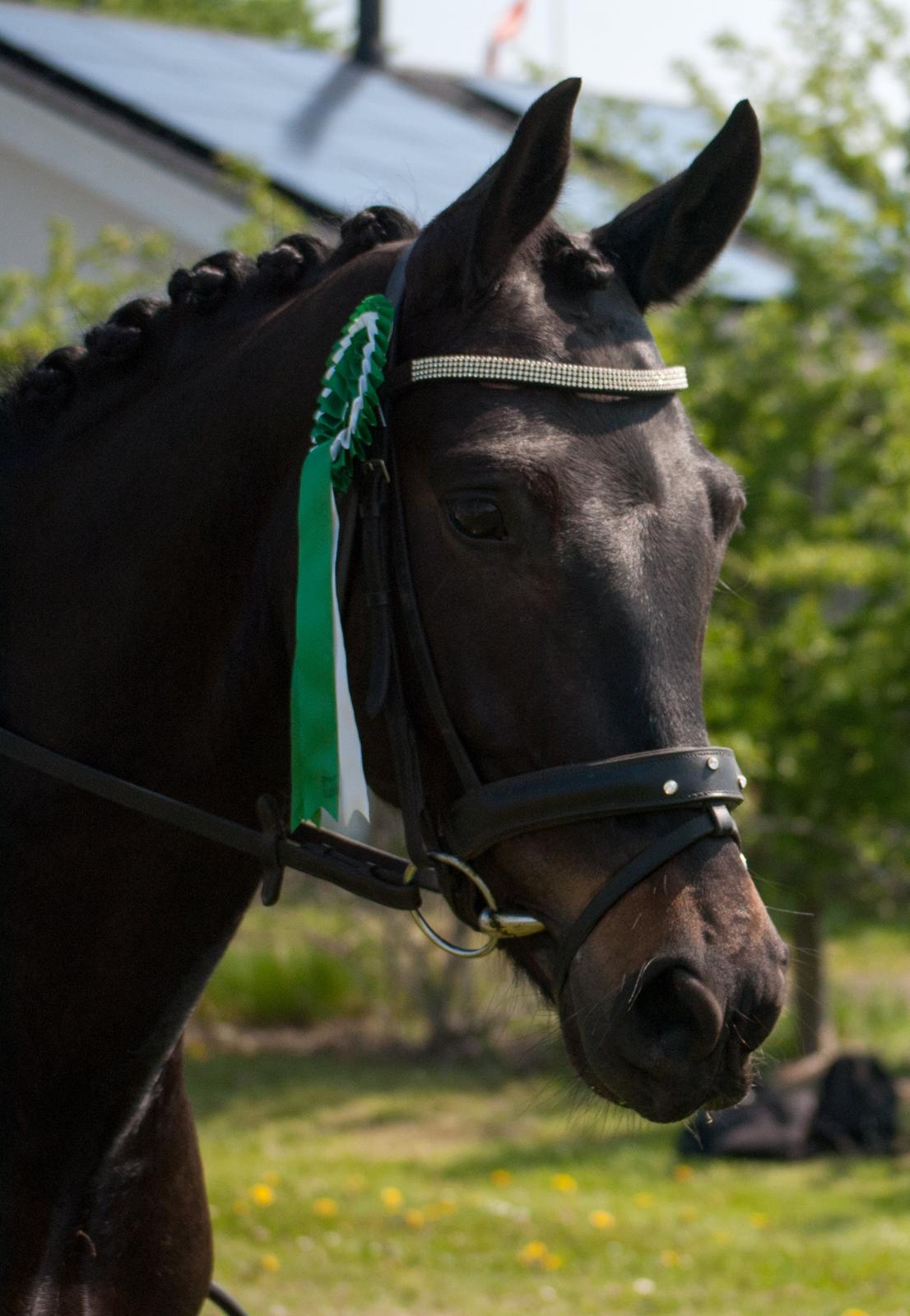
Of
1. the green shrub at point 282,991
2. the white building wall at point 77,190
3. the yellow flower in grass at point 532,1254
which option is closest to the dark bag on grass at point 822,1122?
the yellow flower in grass at point 532,1254

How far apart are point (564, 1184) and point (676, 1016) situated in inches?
201

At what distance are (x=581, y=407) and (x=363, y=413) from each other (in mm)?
300

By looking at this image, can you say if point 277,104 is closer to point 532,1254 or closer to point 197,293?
point 532,1254

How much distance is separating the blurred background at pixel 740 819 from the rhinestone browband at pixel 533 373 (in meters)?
3.58

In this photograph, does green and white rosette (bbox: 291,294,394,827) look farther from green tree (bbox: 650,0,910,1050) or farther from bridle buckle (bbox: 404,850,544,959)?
green tree (bbox: 650,0,910,1050)

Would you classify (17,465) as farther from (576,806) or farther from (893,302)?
(893,302)

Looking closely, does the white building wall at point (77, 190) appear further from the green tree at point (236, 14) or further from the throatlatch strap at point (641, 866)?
the green tree at point (236, 14)

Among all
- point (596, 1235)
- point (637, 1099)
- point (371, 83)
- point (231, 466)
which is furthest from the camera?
point (371, 83)

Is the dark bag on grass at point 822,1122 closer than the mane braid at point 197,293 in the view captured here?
No

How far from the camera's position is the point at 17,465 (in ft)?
8.22

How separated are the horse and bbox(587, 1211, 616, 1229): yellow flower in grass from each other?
3853 mm

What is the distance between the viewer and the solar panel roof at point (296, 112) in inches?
404

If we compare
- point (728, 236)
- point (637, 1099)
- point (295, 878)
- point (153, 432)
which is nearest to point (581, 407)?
point (728, 236)

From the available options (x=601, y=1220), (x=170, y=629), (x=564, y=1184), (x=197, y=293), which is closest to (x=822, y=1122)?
(x=564, y=1184)
